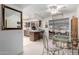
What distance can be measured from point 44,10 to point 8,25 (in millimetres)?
766

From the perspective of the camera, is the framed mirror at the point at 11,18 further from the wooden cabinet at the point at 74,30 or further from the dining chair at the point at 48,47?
the wooden cabinet at the point at 74,30

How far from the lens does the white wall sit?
6.86ft

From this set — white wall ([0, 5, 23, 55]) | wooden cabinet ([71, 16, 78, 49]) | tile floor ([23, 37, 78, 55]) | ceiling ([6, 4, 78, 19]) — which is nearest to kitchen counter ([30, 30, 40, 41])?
tile floor ([23, 37, 78, 55])

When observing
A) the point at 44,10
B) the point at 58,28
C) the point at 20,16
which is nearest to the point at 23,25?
the point at 20,16

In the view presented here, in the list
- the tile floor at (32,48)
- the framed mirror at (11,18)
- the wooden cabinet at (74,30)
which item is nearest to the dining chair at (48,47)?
the tile floor at (32,48)

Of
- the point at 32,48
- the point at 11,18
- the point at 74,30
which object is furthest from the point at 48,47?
the point at 11,18

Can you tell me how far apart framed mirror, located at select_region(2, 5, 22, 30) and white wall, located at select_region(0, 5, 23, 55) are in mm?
97

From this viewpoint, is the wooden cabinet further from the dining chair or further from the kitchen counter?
the kitchen counter

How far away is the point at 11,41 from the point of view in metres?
2.17

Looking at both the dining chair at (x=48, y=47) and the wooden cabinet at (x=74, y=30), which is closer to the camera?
the wooden cabinet at (x=74, y=30)

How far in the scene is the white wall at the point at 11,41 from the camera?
2.09 meters

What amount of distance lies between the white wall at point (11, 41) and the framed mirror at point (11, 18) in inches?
3.8

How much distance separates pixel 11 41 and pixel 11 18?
45 centimetres

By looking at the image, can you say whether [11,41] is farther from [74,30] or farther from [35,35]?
[74,30]
